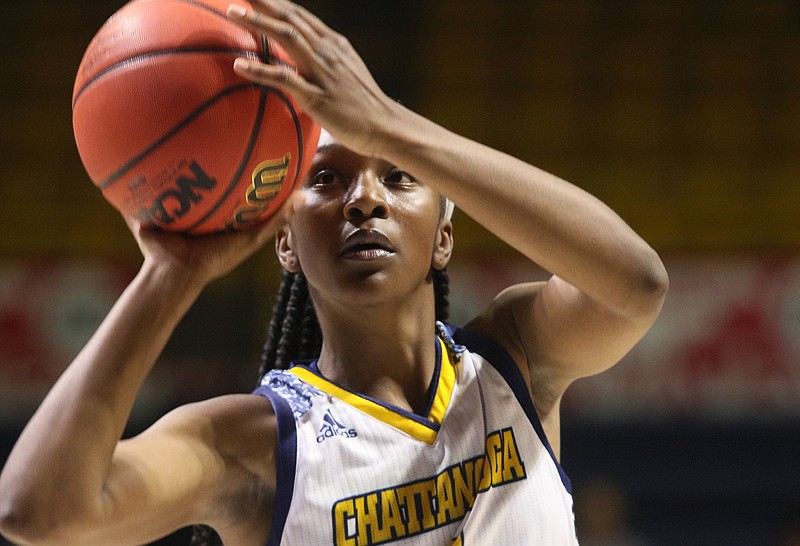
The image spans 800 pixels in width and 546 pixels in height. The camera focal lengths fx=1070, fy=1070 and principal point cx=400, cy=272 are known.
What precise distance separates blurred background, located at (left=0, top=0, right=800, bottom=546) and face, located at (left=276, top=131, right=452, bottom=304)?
3.60 metres

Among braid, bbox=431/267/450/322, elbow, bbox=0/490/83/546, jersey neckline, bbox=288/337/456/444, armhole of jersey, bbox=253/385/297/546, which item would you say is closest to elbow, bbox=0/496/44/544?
elbow, bbox=0/490/83/546

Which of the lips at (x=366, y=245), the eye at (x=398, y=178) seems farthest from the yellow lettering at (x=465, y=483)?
the eye at (x=398, y=178)

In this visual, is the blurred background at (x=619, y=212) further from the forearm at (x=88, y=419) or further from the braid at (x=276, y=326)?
the forearm at (x=88, y=419)

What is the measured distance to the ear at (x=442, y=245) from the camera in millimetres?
2555

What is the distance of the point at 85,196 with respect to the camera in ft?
25.0

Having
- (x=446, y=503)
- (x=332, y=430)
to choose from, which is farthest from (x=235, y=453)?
(x=446, y=503)

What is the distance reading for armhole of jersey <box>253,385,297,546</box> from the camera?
7.18ft

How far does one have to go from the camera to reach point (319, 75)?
5.96ft

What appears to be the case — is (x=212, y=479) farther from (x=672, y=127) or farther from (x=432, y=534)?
(x=672, y=127)

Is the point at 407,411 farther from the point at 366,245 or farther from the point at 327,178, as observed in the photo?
the point at 327,178

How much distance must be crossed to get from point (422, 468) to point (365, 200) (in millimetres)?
584

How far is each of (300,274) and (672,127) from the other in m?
5.62

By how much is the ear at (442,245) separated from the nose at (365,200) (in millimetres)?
247

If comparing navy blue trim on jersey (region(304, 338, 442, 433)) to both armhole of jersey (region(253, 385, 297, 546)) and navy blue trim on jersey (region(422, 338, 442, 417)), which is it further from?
armhole of jersey (region(253, 385, 297, 546))
